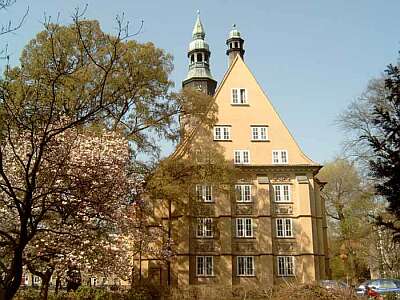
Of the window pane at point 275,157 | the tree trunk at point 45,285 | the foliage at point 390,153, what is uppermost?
the window pane at point 275,157

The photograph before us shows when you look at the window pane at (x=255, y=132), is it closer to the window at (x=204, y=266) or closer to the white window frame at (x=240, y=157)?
the white window frame at (x=240, y=157)

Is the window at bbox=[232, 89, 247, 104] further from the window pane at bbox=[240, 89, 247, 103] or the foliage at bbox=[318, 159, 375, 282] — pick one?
the foliage at bbox=[318, 159, 375, 282]

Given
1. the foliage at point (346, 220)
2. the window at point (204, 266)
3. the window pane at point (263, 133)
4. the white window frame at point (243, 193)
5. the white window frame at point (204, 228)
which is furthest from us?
the foliage at point (346, 220)

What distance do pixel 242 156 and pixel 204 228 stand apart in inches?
275

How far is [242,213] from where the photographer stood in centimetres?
4203

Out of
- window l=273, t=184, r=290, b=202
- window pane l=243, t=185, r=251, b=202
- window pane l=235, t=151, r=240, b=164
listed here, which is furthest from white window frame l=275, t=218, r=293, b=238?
window pane l=235, t=151, r=240, b=164

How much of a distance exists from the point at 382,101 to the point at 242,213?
1803cm

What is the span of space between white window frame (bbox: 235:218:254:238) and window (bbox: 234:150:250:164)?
16.2 feet

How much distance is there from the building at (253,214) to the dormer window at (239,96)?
0.09m

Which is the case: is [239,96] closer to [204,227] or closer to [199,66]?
[204,227]

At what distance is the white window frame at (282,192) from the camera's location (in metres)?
42.7

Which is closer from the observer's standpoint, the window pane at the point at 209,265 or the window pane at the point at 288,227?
the window pane at the point at 209,265

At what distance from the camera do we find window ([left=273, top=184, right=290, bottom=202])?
42.7m

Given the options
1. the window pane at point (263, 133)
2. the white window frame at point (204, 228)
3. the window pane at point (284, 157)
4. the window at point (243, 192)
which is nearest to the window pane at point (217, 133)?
the window pane at point (263, 133)
